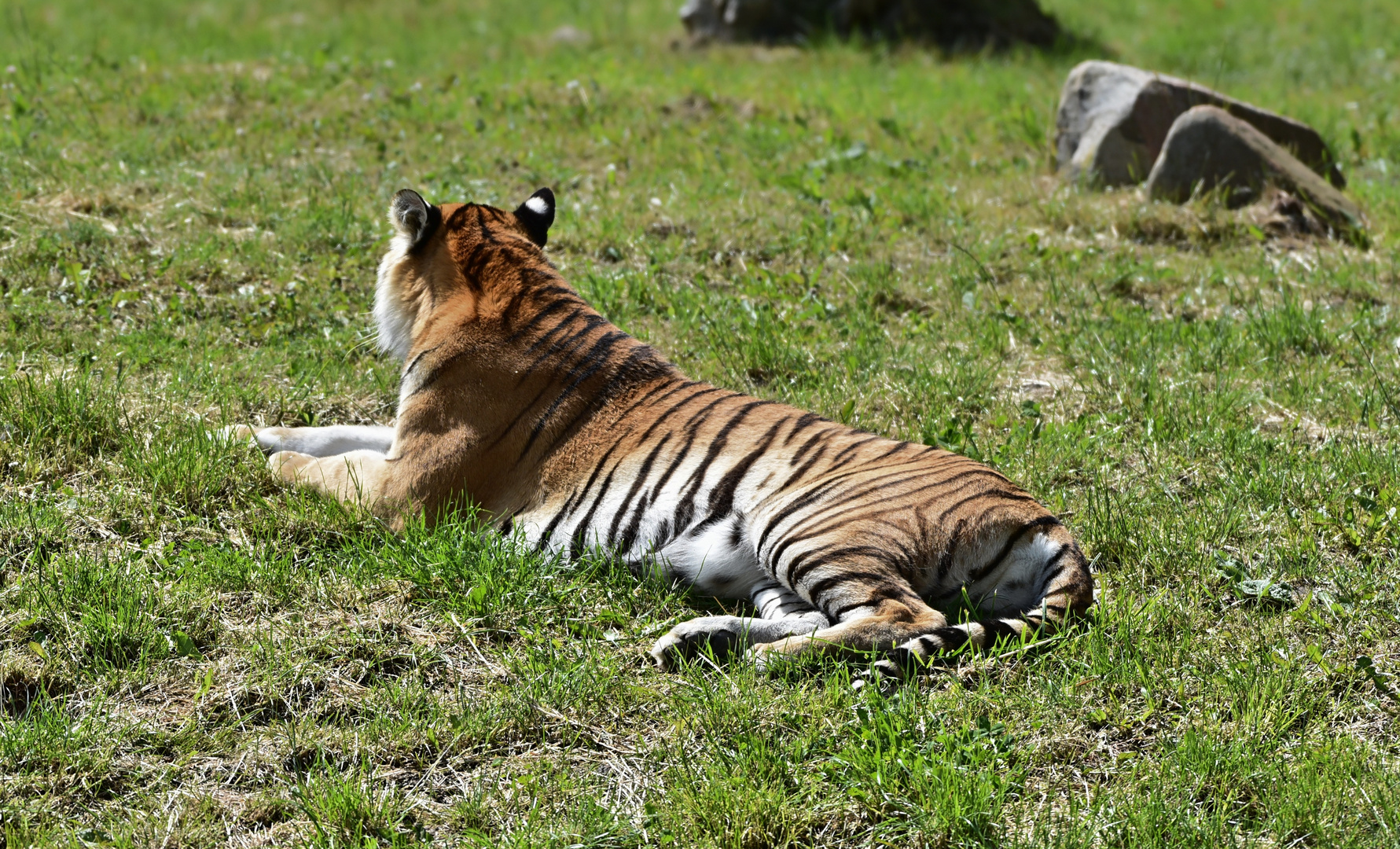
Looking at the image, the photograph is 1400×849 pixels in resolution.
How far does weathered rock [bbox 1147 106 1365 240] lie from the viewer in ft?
25.4

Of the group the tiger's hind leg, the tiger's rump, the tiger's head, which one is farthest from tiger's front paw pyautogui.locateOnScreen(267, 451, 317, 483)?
the tiger's hind leg

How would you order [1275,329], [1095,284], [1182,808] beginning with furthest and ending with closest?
[1095,284]
[1275,329]
[1182,808]

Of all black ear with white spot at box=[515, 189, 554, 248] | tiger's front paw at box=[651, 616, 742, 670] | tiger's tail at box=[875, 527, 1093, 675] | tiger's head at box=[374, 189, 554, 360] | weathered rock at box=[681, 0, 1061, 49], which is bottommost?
tiger's front paw at box=[651, 616, 742, 670]

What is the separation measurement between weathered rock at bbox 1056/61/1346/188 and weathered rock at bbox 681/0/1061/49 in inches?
192

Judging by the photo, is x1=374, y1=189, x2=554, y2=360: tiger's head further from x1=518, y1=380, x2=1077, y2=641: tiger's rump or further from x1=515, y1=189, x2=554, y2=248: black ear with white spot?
x1=518, y1=380, x2=1077, y2=641: tiger's rump

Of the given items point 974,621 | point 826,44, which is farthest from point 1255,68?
point 974,621

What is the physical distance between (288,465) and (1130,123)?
20.3 feet

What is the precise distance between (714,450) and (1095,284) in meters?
3.55

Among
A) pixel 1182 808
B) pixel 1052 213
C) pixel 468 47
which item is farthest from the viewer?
pixel 468 47

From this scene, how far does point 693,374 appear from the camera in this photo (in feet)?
18.5

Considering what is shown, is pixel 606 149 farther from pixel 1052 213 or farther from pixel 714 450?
pixel 714 450

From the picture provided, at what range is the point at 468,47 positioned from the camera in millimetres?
12203

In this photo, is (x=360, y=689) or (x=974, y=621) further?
(x=974, y=621)

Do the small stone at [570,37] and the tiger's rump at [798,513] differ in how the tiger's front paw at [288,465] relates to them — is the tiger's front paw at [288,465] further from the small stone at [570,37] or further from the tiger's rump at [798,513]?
the small stone at [570,37]
